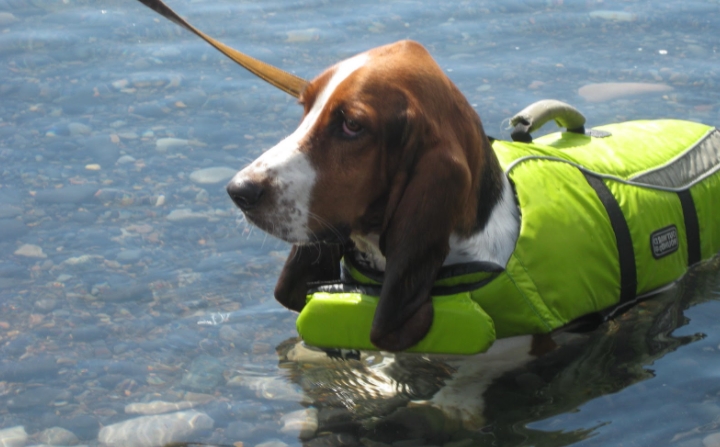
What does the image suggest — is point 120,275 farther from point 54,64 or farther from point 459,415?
point 54,64

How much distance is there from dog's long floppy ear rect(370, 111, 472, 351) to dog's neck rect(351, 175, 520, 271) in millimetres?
145

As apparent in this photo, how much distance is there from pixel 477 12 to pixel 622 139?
13.8 feet

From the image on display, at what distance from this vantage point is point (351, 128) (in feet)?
11.4

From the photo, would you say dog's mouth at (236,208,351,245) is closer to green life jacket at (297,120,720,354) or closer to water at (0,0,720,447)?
green life jacket at (297,120,720,354)

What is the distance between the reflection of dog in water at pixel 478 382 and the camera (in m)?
3.94

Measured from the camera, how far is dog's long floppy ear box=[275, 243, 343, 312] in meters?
4.10

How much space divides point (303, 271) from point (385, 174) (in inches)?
30.0

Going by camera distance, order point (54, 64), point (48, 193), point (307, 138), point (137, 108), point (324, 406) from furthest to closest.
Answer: point (54, 64)
point (137, 108)
point (48, 193)
point (324, 406)
point (307, 138)

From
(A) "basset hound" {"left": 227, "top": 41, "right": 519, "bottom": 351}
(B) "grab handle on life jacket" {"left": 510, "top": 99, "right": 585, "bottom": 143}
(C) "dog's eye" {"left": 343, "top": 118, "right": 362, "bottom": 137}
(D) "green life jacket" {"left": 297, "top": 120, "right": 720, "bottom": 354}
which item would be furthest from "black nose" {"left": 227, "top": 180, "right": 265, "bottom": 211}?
(B) "grab handle on life jacket" {"left": 510, "top": 99, "right": 585, "bottom": 143}

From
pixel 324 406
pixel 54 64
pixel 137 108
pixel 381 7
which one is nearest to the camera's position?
pixel 324 406

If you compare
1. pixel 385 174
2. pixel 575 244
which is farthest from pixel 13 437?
pixel 575 244

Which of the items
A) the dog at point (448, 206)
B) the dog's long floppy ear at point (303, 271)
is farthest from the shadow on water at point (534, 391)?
the dog's long floppy ear at point (303, 271)

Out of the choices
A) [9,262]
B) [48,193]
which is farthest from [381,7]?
[9,262]

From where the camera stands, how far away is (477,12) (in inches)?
345
